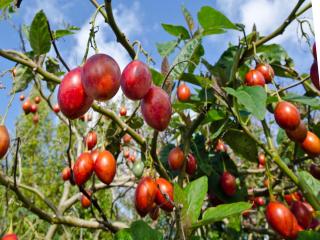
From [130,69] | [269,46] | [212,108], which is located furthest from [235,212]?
[269,46]

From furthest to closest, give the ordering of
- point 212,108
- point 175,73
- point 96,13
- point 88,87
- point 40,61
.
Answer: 1. point 212,108
2. point 40,61
3. point 175,73
4. point 96,13
5. point 88,87

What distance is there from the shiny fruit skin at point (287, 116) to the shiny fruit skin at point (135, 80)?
1.53 ft

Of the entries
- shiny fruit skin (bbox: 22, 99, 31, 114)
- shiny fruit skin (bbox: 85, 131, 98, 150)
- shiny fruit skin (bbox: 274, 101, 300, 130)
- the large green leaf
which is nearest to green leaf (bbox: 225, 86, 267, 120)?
shiny fruit skin (bbox: 274, 101, 300, 130)

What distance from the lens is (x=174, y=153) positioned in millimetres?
1145

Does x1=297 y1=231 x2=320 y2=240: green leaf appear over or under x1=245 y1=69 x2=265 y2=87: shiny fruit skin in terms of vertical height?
under

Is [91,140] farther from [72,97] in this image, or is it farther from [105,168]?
[72,97]

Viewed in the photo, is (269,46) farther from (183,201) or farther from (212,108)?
(183,201)

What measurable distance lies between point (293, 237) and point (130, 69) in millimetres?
639

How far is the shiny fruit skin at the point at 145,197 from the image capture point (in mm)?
970

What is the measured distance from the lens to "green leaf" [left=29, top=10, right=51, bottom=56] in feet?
3.50

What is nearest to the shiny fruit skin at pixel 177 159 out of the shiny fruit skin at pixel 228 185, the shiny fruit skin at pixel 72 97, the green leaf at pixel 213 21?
the shiny fruit skin at pixel 228 185

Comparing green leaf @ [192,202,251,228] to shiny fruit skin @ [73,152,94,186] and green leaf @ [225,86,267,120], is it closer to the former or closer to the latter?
green leaf @ [225,86,267,120]

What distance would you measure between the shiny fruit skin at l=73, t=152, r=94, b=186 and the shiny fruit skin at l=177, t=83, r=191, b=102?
0.50 metres

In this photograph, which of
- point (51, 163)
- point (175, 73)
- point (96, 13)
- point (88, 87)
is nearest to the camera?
point (88, 87)
